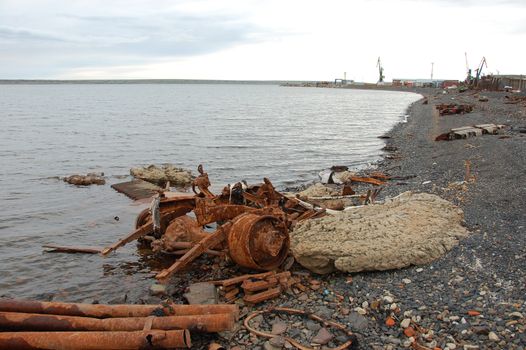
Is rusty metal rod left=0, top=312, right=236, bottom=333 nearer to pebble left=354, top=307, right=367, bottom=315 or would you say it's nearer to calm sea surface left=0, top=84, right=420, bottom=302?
pebble left=354, top=307, right=367, bottom=315

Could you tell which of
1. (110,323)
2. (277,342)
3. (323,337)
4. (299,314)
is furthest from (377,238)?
(110,323)

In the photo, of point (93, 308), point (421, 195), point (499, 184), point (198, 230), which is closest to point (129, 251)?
point (198, 230)

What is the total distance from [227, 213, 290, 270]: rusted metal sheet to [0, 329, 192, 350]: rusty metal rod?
2365 millimetres

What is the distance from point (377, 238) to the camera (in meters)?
8.52

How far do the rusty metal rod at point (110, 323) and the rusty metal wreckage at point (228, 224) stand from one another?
159cm

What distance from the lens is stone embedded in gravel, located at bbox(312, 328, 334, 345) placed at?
6.30m

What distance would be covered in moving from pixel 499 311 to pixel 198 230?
5.98 m

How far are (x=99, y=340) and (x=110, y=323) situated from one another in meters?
0.38

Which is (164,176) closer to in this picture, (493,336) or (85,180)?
(85,180)

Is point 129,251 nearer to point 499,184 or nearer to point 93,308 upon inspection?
point 93,308

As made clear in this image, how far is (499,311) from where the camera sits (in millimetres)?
6410

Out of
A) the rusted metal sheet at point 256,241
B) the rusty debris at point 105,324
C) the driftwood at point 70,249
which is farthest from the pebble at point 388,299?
the driftwood at point 70,249

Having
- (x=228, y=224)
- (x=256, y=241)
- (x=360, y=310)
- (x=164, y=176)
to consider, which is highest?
(x=228, y=224)

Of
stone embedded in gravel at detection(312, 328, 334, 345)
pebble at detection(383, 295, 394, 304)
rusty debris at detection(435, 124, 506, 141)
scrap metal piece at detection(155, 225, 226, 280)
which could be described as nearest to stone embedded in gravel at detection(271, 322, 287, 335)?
stone embedded in gravel at detection(312, 328, 334, 345)
